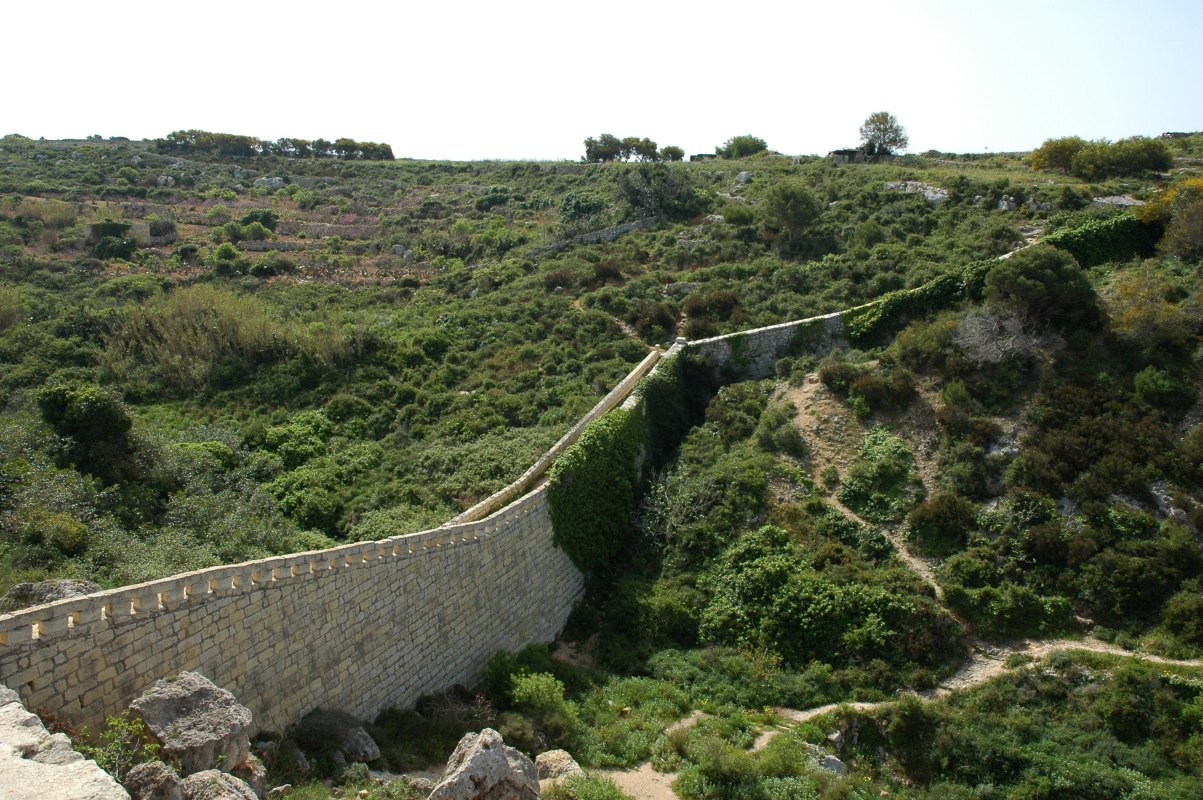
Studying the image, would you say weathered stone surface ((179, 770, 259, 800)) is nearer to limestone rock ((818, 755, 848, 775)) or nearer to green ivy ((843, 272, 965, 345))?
limestone rock ((818, 755, 848, 775))

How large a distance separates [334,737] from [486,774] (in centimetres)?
300

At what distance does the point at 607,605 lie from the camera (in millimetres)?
18875

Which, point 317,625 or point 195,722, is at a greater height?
point 195,722

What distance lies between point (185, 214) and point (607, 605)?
44343 millimetres

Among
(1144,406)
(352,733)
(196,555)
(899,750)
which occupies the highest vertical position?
(1144,406)

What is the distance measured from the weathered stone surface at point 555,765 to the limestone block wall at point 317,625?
2911 millimetres

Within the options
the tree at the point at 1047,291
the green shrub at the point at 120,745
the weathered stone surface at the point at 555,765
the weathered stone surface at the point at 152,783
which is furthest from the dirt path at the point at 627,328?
the weathered stone surface at the point at 152,783

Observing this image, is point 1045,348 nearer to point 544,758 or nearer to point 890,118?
point 544,758

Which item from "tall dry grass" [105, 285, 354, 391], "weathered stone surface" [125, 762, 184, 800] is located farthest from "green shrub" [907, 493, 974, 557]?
"tall dry grass" [105, 285, 354, 391]

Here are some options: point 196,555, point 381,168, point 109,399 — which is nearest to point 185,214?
point 381,168

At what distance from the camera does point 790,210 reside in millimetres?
36062

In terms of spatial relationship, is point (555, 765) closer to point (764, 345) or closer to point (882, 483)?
point (882, 483)

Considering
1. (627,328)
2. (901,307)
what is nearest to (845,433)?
(901,307)

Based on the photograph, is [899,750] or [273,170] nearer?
[899,750]
